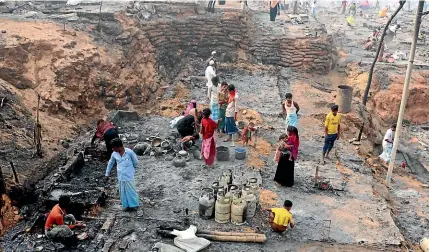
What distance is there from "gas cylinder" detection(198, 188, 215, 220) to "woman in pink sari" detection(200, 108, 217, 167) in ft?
5.45

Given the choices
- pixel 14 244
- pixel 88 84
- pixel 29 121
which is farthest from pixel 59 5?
pixel 14 244

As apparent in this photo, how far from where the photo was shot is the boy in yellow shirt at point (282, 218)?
654 cm

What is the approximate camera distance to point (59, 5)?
16.9 meters

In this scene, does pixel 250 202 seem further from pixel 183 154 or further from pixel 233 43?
pixel 233 43

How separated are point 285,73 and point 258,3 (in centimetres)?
1380

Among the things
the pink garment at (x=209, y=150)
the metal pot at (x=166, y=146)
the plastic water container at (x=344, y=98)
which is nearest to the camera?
the pink garment at (x=209, y=150)

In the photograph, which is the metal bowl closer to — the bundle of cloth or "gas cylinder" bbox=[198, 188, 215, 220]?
"gas cylinder" bbox=[198, 188, 215, 220]

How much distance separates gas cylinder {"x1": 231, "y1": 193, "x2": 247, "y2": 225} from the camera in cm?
666

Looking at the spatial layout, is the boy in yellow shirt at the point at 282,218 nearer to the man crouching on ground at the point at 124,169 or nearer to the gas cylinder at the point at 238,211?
the gas cylinder at the point at 238,211

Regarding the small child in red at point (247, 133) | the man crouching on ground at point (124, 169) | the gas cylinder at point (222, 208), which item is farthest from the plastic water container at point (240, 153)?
the man crouching on ground at point (124, 169)

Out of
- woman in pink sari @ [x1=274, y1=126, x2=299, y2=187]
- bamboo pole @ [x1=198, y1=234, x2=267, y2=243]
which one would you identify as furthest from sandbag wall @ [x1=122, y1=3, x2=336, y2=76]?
bamboo pole @ [x1=198, y1=234, x2=267, y2=243]

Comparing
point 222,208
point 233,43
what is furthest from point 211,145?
point 233,43

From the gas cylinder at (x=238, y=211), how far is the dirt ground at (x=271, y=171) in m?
0.12

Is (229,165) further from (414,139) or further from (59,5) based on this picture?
(59,5)
